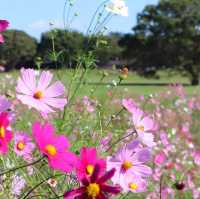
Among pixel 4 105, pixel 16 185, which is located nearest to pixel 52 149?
pixel 4 105

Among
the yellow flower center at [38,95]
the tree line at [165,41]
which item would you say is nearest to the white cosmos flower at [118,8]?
the yellow flower center at [38,95]

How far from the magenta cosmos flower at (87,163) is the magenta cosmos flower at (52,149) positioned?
2cm

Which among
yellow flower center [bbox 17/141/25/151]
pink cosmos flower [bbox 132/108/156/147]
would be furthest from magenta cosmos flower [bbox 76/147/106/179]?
yellow flower center [bbox 17/141/25/151]

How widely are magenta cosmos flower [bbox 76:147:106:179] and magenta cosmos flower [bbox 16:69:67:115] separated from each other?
13cm

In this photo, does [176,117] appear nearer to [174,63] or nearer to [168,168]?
[168,168]

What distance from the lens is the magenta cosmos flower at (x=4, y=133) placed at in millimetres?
969

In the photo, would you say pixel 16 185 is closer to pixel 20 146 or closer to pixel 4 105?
pixel 20 146

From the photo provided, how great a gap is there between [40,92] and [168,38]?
5197cm

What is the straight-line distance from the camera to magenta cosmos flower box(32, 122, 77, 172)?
97cm

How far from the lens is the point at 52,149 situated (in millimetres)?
983

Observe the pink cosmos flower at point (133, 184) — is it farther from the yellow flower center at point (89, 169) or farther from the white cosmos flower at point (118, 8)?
the white cosmos flower at point (118, 8)

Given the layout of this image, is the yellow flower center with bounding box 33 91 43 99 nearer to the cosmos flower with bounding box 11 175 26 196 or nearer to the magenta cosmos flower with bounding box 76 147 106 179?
the magenta cosmos flower with bounding box 76 147 106 179

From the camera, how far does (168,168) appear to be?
458 centimetres

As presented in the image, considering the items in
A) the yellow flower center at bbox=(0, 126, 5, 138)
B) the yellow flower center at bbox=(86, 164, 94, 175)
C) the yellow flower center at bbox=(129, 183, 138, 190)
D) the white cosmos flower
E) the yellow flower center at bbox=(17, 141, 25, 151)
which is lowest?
the yellow flower center at bbox=(129, 183, 138, 190)
